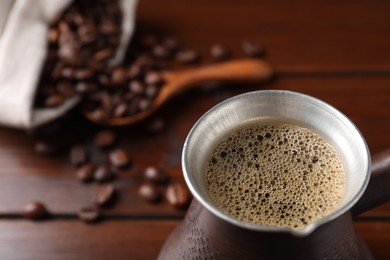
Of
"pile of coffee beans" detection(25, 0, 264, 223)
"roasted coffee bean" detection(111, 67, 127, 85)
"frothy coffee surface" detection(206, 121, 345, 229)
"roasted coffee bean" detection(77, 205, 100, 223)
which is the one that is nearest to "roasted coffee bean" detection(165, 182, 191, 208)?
"pile of coffee beans" detection(25, 0, 264, 223)

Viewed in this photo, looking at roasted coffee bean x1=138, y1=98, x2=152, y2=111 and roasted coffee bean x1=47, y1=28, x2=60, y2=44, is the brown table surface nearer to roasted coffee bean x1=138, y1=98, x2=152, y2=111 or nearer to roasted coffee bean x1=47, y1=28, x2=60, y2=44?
roasted coffee bean x1=138, y1=98, x2=152, y2=111

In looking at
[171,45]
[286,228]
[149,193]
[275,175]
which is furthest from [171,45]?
[286,228]

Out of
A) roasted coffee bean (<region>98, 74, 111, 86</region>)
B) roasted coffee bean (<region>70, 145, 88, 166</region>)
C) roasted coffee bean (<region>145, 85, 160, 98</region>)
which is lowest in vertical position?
roasted coffee bean (<region>70, 145, 88, 166</region>)

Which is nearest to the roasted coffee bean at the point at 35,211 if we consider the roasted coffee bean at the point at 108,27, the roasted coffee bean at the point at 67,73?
the roasted coffee bean at the point at 67,73

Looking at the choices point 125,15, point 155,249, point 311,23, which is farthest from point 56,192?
point 311,23

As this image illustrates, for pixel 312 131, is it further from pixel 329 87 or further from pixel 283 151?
pixel 329 87

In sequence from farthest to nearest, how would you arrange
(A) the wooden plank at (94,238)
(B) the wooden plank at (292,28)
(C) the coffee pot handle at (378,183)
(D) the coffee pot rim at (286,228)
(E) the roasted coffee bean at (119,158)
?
1. (B) the wooden plank at (292,28)
2. (E) the roasted coffee bean at (119,158)
3. (A) the wooden plank at (94,238)
4. (C) the coffee pot handle at (378,183)
5. (D) the coffee pot rim at (286,228)

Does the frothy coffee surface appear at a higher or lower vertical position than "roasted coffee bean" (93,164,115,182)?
higher

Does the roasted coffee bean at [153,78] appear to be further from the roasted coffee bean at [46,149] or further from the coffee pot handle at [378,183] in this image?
the coffee pot handle at [378,183]
